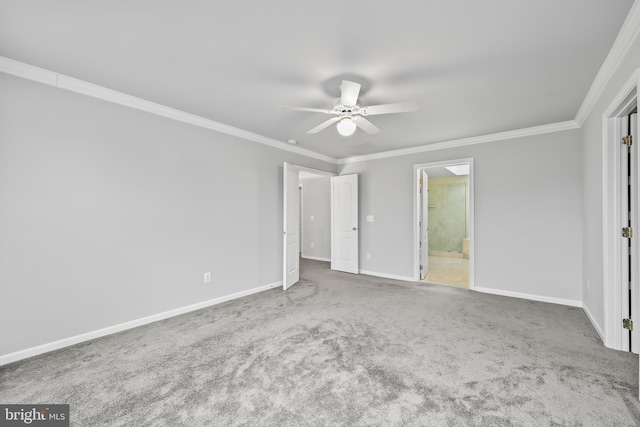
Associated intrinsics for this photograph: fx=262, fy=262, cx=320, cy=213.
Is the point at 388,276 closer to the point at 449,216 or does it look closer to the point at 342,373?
the point at 342,373

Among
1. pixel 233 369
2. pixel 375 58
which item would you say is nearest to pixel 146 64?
pixel 375 58

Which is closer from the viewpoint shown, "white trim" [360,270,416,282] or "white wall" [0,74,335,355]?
"white wall" [0,74,335,355]

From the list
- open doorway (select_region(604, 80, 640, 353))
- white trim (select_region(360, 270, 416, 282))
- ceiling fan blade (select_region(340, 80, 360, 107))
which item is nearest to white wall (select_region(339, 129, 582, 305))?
white trim (select_region(360, 270, 416, 282))

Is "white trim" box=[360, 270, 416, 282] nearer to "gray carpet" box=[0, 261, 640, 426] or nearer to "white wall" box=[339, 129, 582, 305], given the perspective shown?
"white wall" box=[339, 129, 582, 305]

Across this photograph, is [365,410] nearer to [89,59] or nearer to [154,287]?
[154,287]

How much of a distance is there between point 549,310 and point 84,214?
18.0ft

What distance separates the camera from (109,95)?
2705 mm

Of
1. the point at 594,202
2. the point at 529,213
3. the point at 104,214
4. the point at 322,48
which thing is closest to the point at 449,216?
the point at 529,213

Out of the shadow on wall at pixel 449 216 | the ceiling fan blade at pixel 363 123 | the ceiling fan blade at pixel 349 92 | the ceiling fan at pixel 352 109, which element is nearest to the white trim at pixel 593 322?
the ceiling fan at pixel 352 109

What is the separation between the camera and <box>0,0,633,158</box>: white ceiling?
64.7 inches

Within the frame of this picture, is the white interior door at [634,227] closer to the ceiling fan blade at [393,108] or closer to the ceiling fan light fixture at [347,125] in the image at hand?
the ceiling fan blade at [393,108]

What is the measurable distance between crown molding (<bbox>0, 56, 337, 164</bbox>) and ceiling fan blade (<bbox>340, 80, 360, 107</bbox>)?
205 centimetres

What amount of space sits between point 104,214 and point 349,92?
2718 millimetres

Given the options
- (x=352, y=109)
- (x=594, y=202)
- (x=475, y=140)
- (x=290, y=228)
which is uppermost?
(x=475, y=140)
